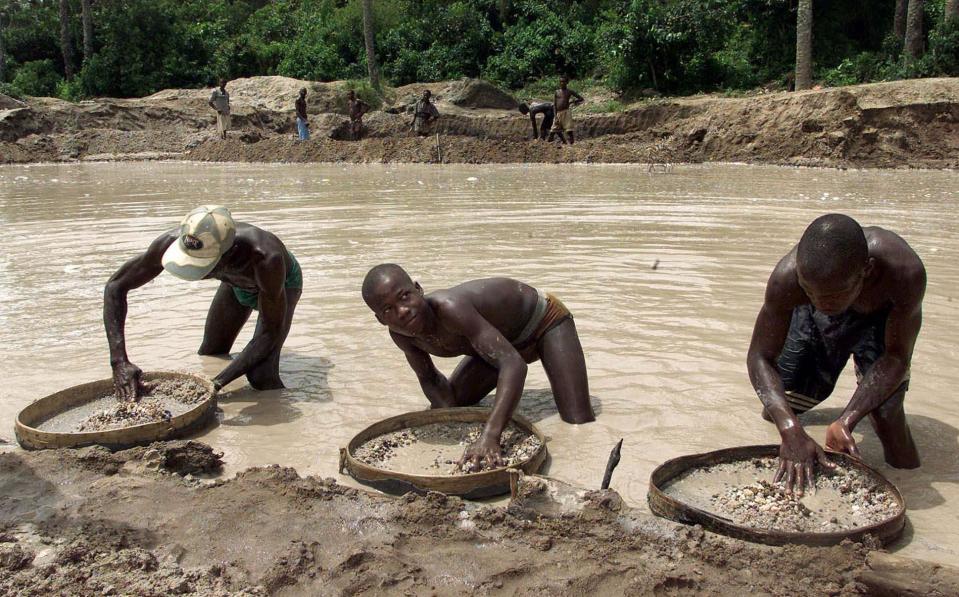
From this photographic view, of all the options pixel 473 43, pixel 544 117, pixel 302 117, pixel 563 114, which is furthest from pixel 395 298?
pixel 473 43

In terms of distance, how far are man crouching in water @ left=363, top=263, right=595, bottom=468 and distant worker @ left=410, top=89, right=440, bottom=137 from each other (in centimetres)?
1812

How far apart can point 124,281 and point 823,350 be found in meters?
3.27

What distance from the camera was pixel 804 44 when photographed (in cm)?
1819

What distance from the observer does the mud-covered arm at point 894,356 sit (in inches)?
115

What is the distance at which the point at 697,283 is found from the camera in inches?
246

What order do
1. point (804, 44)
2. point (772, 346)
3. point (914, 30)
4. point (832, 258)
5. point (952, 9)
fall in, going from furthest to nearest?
point (804, 44)
point (914, 30)
point (952, 9)
point (772, 346)
point (832, 258)

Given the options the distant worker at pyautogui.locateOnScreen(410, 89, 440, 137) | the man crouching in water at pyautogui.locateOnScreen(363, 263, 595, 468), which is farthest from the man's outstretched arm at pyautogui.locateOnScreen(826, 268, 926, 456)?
the distant worker at pyautogui.locateOnScreen(410, 89, 440, 137)

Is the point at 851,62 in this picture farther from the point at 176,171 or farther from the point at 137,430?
the point at 137,430

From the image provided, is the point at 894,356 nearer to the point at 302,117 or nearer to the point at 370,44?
the point at 302,117

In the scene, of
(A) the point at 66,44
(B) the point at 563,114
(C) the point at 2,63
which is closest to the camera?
(B) the point at 563,114

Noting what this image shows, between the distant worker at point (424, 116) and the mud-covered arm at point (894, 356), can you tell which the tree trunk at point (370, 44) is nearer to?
the distant worker at point (424, 116)

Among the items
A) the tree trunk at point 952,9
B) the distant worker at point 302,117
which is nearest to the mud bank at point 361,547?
the tree trunk at point 952,9

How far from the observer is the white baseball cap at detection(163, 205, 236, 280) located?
3783 millimetres

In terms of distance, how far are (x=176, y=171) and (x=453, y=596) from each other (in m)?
17.8
